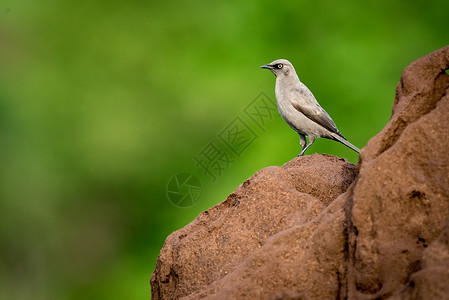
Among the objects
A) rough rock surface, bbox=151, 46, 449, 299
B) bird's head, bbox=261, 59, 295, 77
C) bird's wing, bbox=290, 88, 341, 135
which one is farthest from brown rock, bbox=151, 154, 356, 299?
bird's head, bbox=261, 59, 295, 77

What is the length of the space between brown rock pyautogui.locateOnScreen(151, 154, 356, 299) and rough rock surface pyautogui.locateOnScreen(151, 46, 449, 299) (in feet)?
0.04

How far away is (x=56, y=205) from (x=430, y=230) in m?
12.1

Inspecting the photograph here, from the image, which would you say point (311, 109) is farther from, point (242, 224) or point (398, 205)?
point (398, 205)

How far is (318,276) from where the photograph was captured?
454 cm

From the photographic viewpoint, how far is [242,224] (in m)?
5.44

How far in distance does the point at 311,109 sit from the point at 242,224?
10.5ft

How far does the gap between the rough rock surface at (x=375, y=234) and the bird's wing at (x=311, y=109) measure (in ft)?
10.2

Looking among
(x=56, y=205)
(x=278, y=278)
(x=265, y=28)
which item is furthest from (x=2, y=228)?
(x=278, y=278)

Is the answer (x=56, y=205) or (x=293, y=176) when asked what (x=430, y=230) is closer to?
(x=293, y=176)

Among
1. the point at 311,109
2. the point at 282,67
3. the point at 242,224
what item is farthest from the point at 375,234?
the point at 282,67

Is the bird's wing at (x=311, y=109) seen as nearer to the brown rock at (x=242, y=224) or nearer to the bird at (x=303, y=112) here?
the bird at (x=303, y=112)

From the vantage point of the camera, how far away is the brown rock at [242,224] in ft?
17.3

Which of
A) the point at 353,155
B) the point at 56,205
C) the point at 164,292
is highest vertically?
the point at 56,205

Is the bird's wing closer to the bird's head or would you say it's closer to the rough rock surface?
the bird's head
